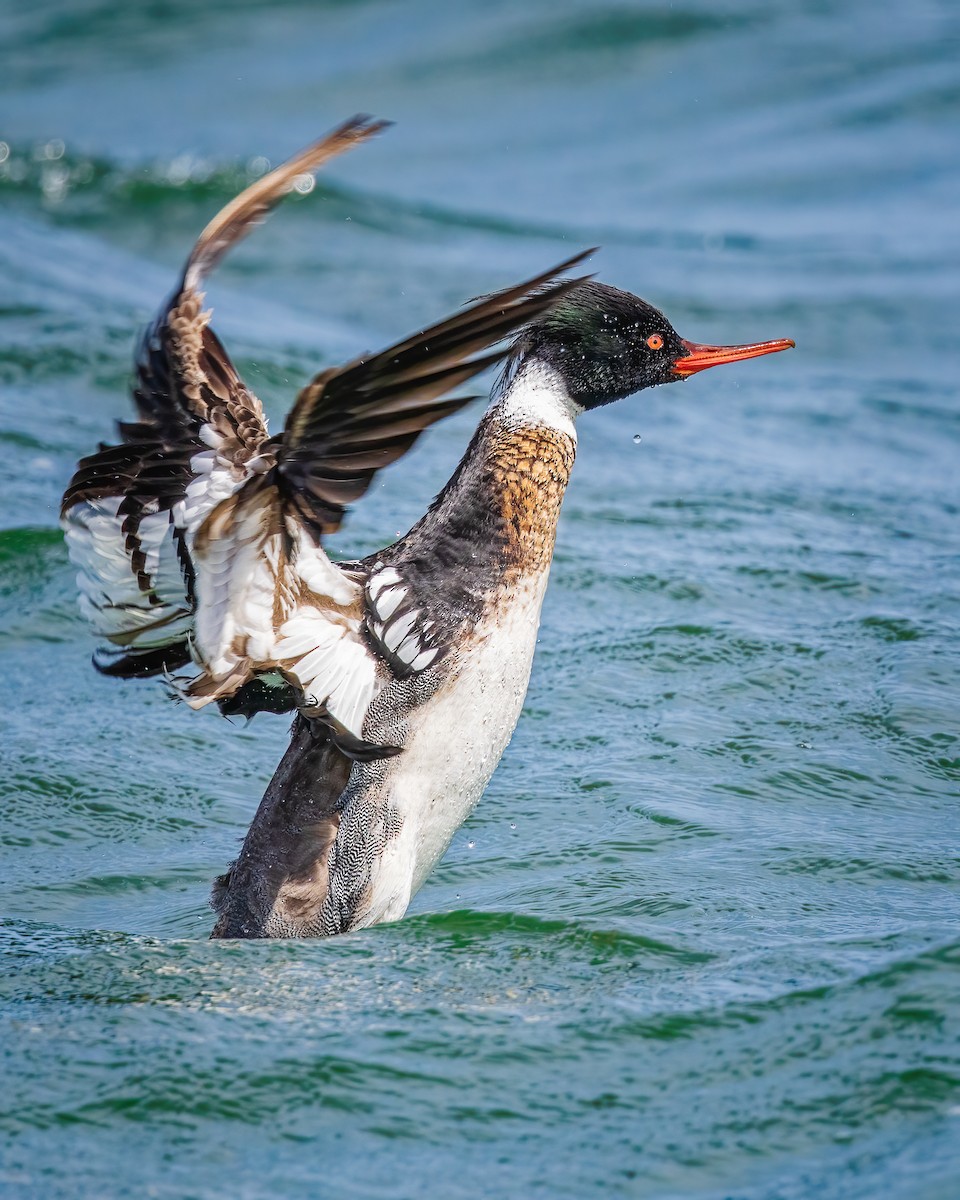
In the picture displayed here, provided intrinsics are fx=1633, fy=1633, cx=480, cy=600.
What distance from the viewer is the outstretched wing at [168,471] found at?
15.4 feet

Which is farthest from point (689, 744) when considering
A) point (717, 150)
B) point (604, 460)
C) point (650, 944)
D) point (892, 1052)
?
point (717, 150)

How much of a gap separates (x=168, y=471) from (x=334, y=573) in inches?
24.2

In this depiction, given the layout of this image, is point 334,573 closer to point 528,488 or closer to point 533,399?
point 528,488

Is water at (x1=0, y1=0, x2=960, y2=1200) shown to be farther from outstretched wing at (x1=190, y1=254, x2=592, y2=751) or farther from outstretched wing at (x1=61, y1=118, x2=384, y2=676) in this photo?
outstretched wing at (x1=61, y1=118, x2=384, y2=676)

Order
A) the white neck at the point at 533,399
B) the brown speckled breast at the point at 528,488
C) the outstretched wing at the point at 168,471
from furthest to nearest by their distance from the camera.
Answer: the white neck at the point at 533,399 → the brown speckled breast at the point at 528,488 → the outstretched wing at the point at 168,471

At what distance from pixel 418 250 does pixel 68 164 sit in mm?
4340

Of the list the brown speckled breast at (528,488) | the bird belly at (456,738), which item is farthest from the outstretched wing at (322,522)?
the brown speckled breast at (528,488)

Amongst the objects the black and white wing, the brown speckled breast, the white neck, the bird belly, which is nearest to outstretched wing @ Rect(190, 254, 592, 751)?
the black and white wing

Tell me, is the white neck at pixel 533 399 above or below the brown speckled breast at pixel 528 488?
above

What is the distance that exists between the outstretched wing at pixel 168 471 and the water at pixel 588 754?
3.71 ft

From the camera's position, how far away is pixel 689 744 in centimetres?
709

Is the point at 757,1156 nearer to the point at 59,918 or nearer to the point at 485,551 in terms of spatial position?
the point at 485,551

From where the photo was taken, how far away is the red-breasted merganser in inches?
180

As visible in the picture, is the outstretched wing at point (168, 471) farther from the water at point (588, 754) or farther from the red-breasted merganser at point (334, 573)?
the water at point (588, 754)
